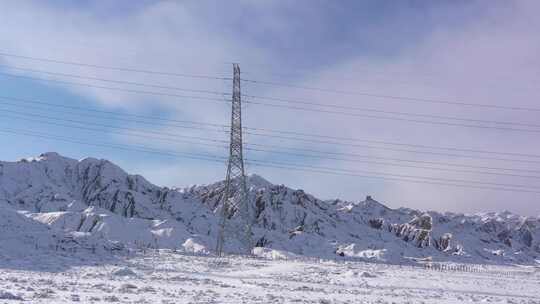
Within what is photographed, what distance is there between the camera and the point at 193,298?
2302cm

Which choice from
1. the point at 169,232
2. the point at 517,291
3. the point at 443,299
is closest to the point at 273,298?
the point at 443,299

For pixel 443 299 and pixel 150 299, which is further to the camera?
pixel 443 299

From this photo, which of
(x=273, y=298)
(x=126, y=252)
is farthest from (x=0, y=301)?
(x=126, y=252)

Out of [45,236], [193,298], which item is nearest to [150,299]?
[193,298]

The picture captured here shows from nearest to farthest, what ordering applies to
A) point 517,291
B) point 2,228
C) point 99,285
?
point 99,285, point 517,291, point 2,228

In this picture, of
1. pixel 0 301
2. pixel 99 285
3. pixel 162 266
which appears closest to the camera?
pixel 0 301

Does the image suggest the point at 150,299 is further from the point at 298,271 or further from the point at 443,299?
the point at 298,271

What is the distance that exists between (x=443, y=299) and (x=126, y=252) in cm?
4087

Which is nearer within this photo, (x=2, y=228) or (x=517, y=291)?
(x=517, y=291)

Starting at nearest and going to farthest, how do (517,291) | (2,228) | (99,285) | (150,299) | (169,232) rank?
1. (150,299)
2. (99,285)
3. (517,291)
4. (2,228)
5. (169,232)

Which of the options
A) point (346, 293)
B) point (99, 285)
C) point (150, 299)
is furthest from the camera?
point (346, 293)

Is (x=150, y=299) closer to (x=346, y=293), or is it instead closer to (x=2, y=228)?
(x=346, y=293)

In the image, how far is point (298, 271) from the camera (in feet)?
162

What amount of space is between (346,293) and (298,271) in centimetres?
1916
